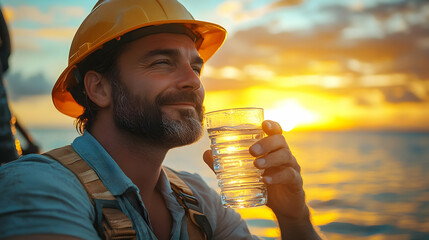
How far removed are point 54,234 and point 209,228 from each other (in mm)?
1342

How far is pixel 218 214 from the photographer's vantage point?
10.9 feet

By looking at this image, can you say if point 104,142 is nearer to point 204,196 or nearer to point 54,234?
point 204,196

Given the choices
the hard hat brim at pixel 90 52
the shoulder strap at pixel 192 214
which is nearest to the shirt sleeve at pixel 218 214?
the shoulder strap at pixel 192 214

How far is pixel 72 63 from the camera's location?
294 cm

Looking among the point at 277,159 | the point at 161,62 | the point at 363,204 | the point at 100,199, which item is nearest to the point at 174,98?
the point at 161,62

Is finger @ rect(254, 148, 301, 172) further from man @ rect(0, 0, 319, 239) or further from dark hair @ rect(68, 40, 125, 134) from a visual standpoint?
dark hair @ rect(68, 40, 125, 134)

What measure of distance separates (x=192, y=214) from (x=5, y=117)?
1.80m

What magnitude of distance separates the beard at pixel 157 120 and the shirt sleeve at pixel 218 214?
65cm

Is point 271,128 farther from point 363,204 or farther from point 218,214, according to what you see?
point 363,204

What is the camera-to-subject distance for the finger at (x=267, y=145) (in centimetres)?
246

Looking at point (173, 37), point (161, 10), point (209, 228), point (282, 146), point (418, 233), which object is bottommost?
point (418, 233)

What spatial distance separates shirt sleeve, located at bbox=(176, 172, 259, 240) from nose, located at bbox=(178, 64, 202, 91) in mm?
908

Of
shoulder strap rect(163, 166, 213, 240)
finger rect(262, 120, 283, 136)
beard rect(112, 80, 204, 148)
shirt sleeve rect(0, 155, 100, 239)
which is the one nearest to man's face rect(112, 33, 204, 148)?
beard rect(112, 80, 204, 148)

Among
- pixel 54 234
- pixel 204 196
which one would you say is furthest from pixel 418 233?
pixel 54 234
